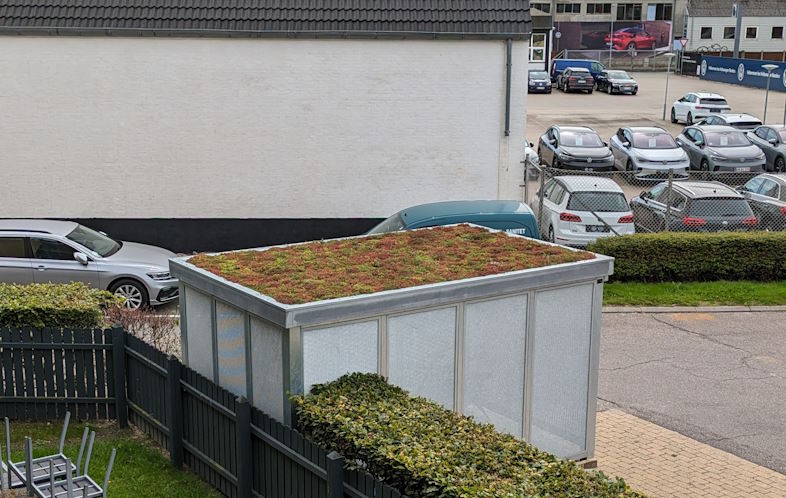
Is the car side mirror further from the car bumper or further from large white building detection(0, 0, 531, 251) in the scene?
large white building detection(0, 0, 531, 251)

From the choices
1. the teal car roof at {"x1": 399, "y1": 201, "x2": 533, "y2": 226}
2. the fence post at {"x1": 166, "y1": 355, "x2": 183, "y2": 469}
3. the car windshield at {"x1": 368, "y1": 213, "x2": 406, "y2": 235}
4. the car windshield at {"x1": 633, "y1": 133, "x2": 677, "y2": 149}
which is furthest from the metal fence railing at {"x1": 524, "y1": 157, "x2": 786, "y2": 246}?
the fence post at {"x1": 166, "y1": 355, "x2": 183, "y2": 469}

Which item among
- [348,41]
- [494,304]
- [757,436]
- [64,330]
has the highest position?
[348,41]

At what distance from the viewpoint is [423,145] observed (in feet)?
62.6

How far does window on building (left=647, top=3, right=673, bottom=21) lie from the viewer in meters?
78.2

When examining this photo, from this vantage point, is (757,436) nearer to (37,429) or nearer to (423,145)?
(37,429)

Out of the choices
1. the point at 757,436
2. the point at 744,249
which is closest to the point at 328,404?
the point at 757,436

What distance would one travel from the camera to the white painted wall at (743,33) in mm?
71688

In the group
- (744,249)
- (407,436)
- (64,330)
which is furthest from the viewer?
(744,249)

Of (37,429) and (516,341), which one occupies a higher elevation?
(516,341)

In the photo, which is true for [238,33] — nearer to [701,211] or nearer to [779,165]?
[701,211]

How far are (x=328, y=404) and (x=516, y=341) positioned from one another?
208 centimetres

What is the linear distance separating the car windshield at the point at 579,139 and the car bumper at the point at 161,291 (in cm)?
1545

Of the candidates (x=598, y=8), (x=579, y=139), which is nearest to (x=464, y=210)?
(x=579, y=139)

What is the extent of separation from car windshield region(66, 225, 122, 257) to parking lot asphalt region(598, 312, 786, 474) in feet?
25.6
